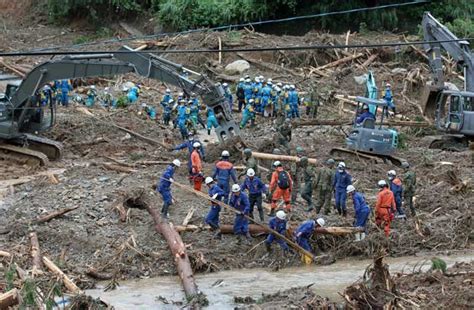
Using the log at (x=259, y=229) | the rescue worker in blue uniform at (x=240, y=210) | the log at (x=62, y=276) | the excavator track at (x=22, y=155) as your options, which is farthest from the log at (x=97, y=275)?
the excavator track at (x=22, y=155)

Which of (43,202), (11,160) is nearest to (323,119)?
(11,160)

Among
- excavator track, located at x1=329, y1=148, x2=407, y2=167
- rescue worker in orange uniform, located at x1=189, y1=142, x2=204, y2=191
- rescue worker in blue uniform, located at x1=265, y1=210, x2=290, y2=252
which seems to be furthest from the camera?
excavator track, located at x1=329, y1=148, x2=407, y2=167

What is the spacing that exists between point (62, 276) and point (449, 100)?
1688cm

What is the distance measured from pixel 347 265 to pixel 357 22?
30960 millimetres

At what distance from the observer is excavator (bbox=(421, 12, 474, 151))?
29828mm

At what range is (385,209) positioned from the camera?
69.7 feet

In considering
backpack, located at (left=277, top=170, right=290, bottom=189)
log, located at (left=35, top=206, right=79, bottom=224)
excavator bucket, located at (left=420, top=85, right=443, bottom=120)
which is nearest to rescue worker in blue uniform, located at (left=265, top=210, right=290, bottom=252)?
backpack, located at (left=277, top=170, right=290, bottom=189)

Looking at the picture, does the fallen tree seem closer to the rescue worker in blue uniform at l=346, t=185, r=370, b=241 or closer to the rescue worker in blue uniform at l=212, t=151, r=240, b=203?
the rescue worker in blue uniform at l=212, t=151, r=240, b=203

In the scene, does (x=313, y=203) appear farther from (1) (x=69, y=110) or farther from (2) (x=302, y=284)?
(1) (x=69, y=110)

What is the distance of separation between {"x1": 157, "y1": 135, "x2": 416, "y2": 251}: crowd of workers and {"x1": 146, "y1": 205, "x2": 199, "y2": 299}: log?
52 cm

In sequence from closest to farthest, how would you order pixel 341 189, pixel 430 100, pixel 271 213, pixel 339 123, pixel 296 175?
pixel 271 213 < pixel 341 189 < pixel 296 175 < pixel 339 123 < pixel 430 100

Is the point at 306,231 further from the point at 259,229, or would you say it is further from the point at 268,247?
the point at 259,229

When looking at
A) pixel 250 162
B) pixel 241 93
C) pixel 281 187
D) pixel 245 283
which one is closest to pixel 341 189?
pixel 281 187

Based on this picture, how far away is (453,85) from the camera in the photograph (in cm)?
3809
